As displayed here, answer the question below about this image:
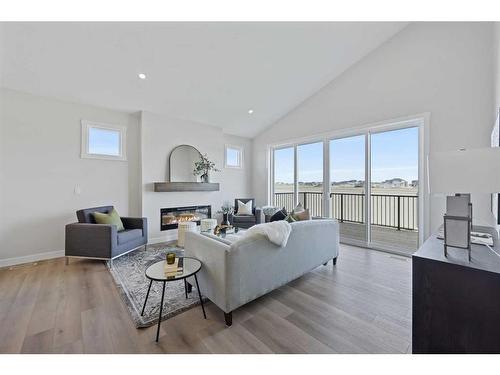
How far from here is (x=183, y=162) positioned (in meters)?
4.82

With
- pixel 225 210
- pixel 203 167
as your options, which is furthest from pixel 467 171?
pixel 203 167

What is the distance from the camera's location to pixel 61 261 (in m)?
3.38

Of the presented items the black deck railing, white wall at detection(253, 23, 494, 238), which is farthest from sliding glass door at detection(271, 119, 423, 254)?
white wall at detection(253, 23, 494, 238)

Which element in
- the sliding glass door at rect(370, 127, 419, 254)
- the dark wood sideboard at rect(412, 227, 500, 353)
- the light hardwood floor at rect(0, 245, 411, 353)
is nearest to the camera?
the dark wood sideboard at rect(412, 227, 500, 353)

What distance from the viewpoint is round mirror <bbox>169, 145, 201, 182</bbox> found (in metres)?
4.66

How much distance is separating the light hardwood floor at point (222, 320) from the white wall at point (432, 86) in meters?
2.07

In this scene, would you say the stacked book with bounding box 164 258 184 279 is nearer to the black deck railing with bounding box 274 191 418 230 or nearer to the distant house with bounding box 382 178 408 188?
the black deck railing with bounding box 274 191 418 230

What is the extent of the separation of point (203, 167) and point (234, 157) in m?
1.35

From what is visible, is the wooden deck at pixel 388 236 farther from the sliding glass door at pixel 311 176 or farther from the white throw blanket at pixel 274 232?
the white throw blanket at pixel 274 232

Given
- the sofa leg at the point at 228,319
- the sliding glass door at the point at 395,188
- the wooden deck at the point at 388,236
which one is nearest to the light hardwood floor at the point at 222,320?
the sofa leg at the point at 228,319

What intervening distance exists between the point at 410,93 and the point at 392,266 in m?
2.75

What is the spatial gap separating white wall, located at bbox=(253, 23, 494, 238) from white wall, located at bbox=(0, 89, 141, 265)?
473 cm

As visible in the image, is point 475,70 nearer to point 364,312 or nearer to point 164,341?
point 364,312

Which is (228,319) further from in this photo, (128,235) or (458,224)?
(128,235)
